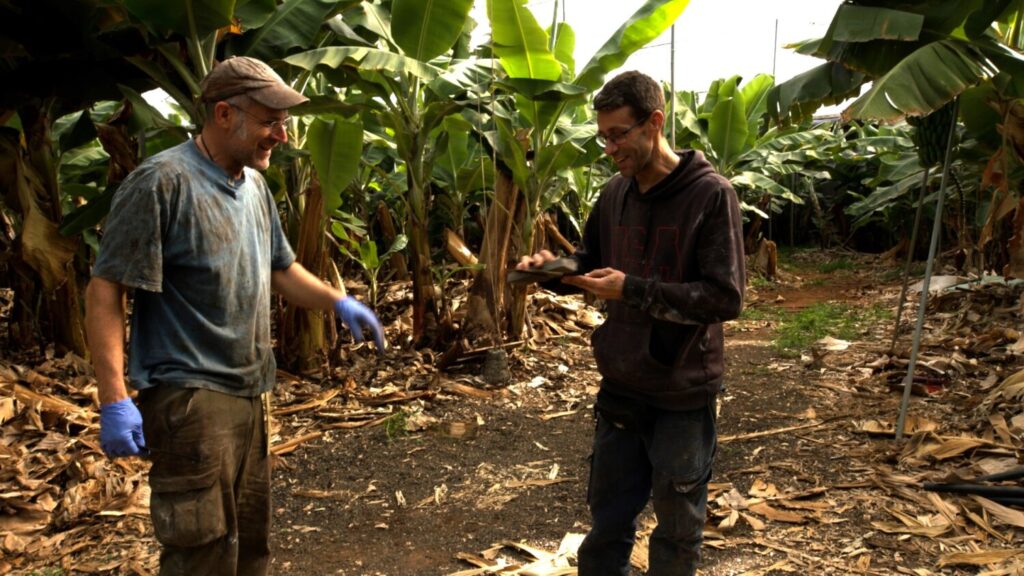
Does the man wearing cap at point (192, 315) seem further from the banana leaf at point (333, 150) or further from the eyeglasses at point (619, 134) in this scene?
the banana leaf at point (333, 150)

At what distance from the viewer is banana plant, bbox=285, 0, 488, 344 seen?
5.10 m

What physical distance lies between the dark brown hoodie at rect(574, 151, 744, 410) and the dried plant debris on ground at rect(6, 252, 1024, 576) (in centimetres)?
136

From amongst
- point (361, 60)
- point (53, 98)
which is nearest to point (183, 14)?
point (361, 60)

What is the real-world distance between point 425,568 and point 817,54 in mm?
4416

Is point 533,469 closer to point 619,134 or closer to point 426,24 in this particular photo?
point 619,134

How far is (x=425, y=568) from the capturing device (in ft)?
11.8

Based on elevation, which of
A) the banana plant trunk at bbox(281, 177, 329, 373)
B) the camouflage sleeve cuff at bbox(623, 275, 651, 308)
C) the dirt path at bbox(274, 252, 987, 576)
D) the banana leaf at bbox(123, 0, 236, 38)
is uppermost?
the banana leaf at bbox(123, 0, 236, 38)

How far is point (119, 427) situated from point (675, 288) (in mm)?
1717

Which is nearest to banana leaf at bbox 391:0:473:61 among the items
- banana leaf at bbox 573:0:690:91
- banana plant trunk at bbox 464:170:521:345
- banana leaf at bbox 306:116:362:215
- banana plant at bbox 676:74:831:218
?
banana leaf at bbox 306:116:362:215

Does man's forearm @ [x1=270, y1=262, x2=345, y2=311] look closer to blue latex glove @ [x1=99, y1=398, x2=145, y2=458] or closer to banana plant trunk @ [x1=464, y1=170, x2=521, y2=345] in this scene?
blue latex glove @ [x1=99, y1=398, x2=145, y2=458]

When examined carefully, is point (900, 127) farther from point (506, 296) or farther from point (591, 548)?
point (591, 548)

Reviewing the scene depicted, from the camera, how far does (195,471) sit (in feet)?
7.75

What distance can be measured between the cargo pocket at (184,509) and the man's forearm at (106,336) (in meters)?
0.32

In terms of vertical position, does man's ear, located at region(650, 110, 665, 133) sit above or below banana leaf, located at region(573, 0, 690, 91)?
below
